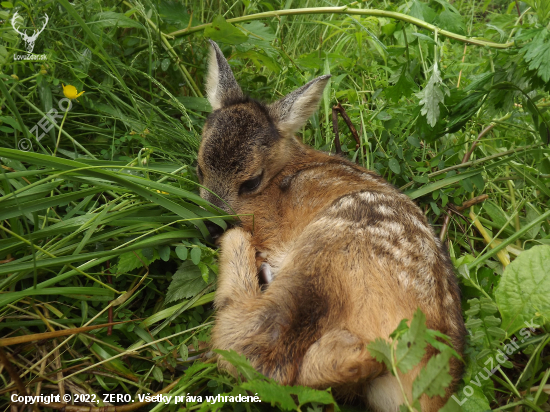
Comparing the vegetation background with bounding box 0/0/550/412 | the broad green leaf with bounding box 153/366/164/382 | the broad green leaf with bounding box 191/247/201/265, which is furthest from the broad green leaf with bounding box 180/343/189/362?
the broad green leaf with bounding box 191/247/201/265

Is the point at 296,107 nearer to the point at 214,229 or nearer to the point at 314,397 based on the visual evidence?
the point at 214,229

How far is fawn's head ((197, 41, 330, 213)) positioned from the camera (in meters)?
3.04

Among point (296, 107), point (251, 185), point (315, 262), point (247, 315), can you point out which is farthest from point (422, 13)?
point (247, 315)

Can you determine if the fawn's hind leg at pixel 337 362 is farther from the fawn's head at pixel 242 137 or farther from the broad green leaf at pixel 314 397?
the fawn's head at pixel 242 137

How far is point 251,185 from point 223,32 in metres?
1.32

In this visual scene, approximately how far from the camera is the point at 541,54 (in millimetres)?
2322

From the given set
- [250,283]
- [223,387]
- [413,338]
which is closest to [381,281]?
[413,338]

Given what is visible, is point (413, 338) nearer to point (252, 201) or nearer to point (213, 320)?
point (213, 320)

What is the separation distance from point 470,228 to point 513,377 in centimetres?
118

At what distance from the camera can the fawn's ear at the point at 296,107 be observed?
10.8 ft

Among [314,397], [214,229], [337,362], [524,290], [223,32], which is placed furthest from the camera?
[223,32]

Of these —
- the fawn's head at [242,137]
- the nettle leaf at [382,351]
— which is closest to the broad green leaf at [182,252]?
the fawn's head at [242,137]

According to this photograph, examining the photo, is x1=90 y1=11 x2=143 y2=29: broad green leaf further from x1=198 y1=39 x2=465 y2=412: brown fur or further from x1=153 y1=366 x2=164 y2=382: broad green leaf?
x1=153 y1=366 x2=164 y2=382: broad green leaf

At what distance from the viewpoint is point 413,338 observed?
1550 millimetres
